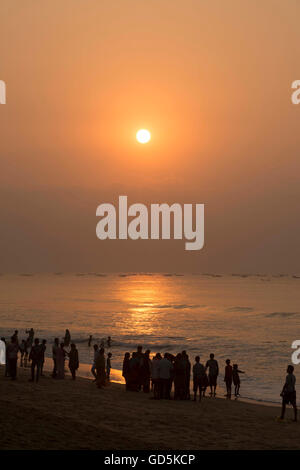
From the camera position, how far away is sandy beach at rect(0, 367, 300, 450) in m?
13.2

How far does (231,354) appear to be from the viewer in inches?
1939

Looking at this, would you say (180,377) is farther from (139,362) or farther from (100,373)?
(100,373)

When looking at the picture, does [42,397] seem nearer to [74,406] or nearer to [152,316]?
[74,406]

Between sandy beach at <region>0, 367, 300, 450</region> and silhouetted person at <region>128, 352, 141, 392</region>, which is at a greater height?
silhouetted person at <region>128, 352, 141, 392</region>

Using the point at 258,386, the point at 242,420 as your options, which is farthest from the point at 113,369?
the point at 242,420

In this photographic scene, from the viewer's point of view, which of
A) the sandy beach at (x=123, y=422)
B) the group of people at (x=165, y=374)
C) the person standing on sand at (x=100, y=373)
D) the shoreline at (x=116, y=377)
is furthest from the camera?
the shoreline at (x=116, y=377)

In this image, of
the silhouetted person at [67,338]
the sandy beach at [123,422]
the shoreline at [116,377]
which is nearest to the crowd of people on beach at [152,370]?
the sandy beach at [123,422]

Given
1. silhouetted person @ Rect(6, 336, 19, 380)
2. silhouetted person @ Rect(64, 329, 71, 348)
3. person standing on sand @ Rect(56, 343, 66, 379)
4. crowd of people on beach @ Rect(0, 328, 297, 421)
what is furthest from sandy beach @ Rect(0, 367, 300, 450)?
silhouetted person @ Rect(64, 329, 71, 348)

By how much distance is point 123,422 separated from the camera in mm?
15914

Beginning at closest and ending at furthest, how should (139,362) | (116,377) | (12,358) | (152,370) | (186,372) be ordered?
(152,370) → (186,372) → (12,358) → (139,362) → (116,377)

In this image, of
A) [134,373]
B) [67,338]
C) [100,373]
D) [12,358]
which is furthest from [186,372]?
[67,338]

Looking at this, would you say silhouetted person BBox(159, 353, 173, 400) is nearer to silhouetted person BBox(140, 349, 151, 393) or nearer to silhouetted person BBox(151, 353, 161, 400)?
silhouetted person BBox(151, 353, 161, 400)

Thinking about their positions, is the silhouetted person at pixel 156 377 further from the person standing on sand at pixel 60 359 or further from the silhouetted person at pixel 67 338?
the silhouetted person at pixel 67 338

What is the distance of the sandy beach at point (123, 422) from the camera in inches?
519
